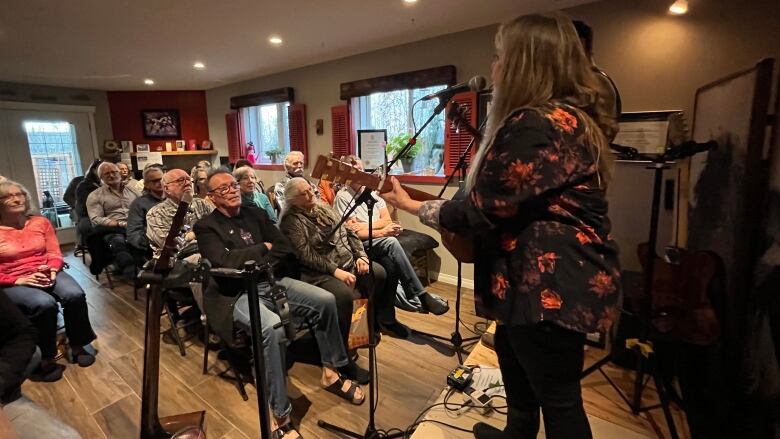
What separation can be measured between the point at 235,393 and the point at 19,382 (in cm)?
88

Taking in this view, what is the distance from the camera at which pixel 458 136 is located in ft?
10.8

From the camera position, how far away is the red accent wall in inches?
231

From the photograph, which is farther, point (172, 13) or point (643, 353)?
point (172, 13)

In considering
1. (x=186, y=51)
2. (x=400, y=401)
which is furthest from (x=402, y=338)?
(x=186, y=51)

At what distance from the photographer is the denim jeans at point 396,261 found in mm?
2766

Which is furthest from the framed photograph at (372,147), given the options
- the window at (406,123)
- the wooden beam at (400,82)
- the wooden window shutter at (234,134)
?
the wooden window shutter at (234,134)

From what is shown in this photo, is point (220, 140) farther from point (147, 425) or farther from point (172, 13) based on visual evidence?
point (147, 425)

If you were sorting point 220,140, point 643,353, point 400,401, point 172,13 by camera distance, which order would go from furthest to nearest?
point 220,140 → point 172,13 → point 400,401 → point 643,353

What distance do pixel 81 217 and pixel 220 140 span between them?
2.61m

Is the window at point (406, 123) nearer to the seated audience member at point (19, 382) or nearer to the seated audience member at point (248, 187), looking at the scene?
the seated audience member at point (248, 187)

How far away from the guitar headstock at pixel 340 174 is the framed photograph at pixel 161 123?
601 cm

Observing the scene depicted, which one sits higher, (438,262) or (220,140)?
(220,140)

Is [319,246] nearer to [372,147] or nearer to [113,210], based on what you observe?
[372,147]

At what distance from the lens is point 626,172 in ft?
8.30
